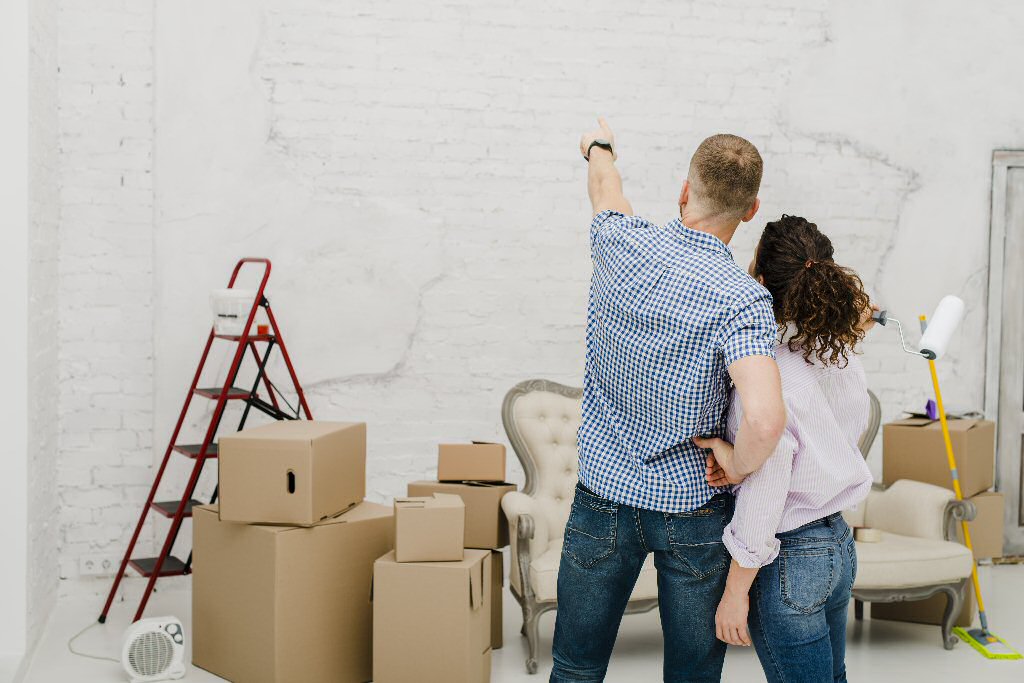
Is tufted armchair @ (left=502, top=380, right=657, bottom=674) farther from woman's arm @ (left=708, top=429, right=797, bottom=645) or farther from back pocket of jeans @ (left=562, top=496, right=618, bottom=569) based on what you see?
woman's arm @ (left=708, top=429, right=797, bottom=645)

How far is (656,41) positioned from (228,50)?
1.95m

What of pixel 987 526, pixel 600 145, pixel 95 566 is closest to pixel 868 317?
pixel 600 145

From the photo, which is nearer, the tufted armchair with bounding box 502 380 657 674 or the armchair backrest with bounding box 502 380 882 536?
the tufted armchair with bounding box 502 380 657 674

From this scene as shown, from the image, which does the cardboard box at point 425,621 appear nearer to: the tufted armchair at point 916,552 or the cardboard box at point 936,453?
the tufted armchair at point 916,552

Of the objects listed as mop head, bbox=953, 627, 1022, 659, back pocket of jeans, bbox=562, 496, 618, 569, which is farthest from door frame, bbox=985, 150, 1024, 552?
back pocket of jeans, bbox=562, 496, 618, 569

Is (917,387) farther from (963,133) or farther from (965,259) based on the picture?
(963,133)

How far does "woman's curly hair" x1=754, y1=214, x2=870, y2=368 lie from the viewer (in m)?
1.68

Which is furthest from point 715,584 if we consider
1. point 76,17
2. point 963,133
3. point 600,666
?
point 963,133

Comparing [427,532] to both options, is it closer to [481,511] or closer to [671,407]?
[481,511]

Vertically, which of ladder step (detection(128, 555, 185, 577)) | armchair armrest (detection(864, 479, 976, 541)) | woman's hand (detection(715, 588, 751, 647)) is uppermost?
woman's hand (detection(715, 588, 751, 647))

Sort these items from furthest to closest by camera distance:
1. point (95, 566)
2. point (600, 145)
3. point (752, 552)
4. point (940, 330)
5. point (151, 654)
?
point (95, 566)
point (151, 654)
point (940, 330)
point (600, 145)
point (752, 552)

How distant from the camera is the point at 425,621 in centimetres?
312

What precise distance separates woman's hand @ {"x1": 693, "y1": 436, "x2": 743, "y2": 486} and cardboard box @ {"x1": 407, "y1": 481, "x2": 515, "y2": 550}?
2018 millimetres

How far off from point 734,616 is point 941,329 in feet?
3.74
